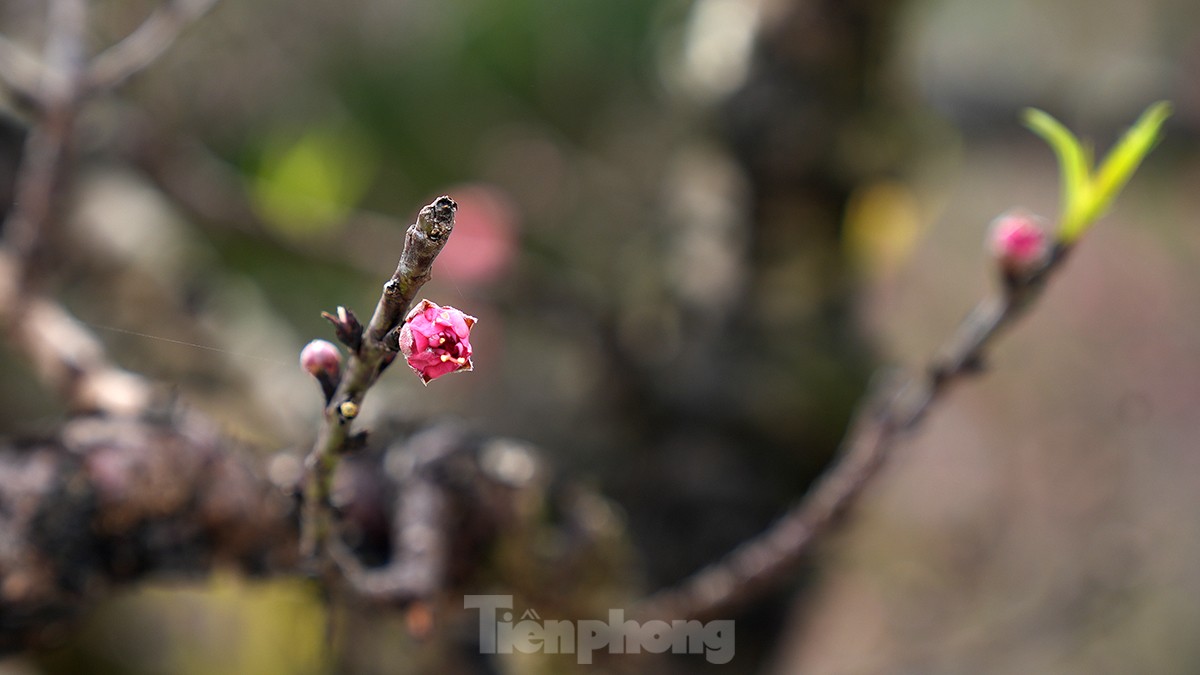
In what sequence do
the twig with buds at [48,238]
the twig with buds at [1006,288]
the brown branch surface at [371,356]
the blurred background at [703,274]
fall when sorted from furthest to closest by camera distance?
the blurred background at [703,274]
the twig with buds at [48,238]
the twig with buds at [1006,288]
the brown branch surface at [371,356]

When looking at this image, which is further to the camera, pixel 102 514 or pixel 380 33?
pixel 380 33

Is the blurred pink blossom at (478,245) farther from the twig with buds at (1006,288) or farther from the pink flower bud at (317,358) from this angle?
the pink flower bud at (317,358)

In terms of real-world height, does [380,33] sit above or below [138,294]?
above

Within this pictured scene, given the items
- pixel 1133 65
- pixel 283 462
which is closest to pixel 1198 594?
pixel 1133 65

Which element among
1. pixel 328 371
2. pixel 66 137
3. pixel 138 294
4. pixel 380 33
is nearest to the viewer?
pixel 328 371

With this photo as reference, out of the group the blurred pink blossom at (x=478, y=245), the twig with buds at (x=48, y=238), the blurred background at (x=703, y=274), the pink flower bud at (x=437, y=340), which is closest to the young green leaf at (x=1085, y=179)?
the blurred background at (x=703, y=274)

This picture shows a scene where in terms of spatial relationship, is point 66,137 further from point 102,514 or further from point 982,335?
point 982,335

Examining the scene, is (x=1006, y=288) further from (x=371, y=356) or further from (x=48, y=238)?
(x=48, y=238)
